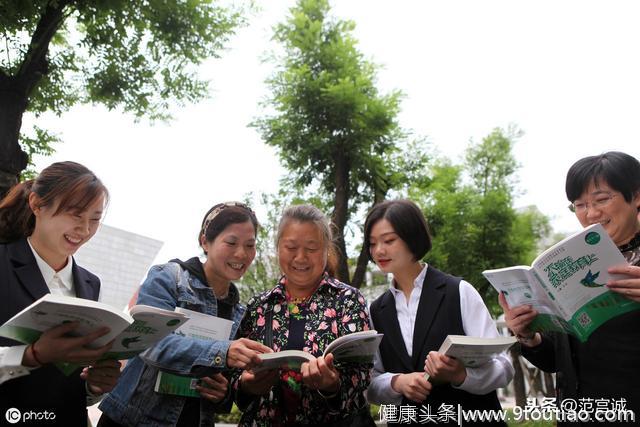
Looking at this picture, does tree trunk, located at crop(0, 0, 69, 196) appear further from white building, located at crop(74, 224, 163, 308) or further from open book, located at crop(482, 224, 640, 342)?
white building, located at crop(74, 224, 163, 308)

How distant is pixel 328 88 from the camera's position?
26.4 ft

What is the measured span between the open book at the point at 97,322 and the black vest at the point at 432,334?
40.9 inches

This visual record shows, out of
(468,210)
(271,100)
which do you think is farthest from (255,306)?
(468,210)

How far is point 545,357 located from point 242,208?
62.3 inches

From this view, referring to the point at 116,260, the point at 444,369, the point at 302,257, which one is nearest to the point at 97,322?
the point at 302,257

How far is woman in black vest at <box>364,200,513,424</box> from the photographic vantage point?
7.00 ft

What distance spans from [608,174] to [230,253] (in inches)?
67.0

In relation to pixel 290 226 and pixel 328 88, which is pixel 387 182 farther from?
pixel 290 226

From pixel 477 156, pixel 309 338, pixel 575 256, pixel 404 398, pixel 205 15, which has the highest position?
pixel 477 156

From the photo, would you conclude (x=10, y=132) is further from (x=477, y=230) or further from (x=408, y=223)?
(x=477, y=230)

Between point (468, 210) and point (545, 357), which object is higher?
point (468, 210)

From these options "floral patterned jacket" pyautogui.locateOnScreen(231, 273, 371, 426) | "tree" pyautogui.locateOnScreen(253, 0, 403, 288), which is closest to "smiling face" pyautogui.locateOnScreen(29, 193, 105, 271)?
"floral patterned jacket" pyautogui.locateOnScreen(231, 273, 371, 426)

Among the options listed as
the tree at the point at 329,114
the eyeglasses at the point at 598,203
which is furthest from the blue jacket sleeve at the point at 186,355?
the tree at the point at 329,114

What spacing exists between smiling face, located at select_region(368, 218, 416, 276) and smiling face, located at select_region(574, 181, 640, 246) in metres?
0.83
